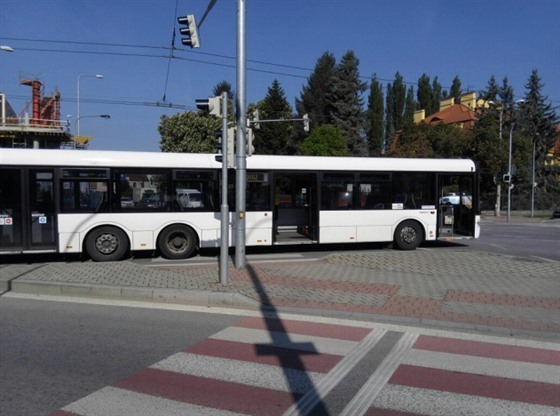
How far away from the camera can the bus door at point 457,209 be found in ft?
49.0

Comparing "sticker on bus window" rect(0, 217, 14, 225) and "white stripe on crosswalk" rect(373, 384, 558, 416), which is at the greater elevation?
"sticker on bus window" rect(0, 217, 14, 225)

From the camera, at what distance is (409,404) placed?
4262 mm

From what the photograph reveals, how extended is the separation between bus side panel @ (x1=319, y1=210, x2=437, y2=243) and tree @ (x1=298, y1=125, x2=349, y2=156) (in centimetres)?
3536

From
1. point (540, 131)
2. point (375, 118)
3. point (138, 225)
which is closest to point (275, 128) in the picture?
point (375, 118)

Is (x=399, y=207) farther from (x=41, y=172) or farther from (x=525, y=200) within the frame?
(x=525, y=200)

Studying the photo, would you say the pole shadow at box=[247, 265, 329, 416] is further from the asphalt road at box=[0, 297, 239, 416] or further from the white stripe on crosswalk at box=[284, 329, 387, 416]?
the asphalt road at box=[0, 297, 239, 416]

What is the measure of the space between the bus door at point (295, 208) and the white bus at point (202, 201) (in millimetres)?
34

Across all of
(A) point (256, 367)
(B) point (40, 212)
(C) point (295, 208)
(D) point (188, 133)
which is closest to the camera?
(A) point (256, 367)

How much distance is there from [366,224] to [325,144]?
123ft

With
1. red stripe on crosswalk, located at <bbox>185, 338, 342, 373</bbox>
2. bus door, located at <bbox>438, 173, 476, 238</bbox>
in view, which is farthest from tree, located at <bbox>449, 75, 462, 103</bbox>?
red stripe on crosswalk, located at <bbox>185, 338, 342, 373</bbox>

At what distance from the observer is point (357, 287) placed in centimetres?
910

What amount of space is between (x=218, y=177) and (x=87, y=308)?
585 centimetres

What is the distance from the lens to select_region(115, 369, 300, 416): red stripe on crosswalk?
4176 mm

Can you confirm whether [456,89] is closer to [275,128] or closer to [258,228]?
[275,128]
